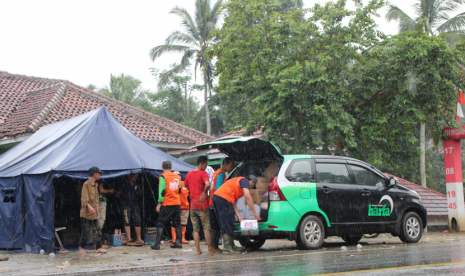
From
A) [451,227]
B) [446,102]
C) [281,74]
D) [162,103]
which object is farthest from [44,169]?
[162,103]

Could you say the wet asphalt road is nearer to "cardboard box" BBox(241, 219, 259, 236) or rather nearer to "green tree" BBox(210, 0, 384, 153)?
"cardboard box" BBox(241, 219, 259, 236)

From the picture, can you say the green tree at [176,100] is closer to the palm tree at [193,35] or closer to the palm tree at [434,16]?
the palm tree at [193,35]

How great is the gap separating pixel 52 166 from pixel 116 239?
242cm

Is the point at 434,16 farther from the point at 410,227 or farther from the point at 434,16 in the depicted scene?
the point at 410,227

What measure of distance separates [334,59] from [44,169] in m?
8.46

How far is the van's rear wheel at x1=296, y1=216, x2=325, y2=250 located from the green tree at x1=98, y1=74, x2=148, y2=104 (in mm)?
37635

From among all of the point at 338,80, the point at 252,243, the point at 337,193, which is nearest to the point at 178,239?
the point at 252,243

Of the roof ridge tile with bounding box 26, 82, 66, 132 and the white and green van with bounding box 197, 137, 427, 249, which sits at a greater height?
the roof ridge tile with bounding box 26, 82, 66, 132

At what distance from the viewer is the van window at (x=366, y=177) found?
11.0 meters

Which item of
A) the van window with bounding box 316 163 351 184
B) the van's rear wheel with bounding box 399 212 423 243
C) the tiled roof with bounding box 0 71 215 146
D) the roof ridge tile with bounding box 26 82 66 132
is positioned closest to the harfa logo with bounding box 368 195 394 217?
the van's rear wheel with bounding box 399 212 423 243

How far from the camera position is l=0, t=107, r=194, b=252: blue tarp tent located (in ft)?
37.7

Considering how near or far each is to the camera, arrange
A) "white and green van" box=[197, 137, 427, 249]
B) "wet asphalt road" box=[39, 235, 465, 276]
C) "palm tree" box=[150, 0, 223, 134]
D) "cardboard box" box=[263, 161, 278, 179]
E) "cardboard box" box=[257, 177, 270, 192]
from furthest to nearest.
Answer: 1. "palm tree" box=[150, 0, 223, 134]
2. "cardboard box" box=[263, 161, 278, 179]
3. "cardboard box" box=[257, 177, 270, 192]
4. "white and green van" box=[197, 137, 427, 249]
5. "wet asphalt road" box=[39, 235, 465, 276]

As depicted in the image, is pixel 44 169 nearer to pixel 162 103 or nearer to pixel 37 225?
pixel 37 225

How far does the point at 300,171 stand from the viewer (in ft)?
33.6
